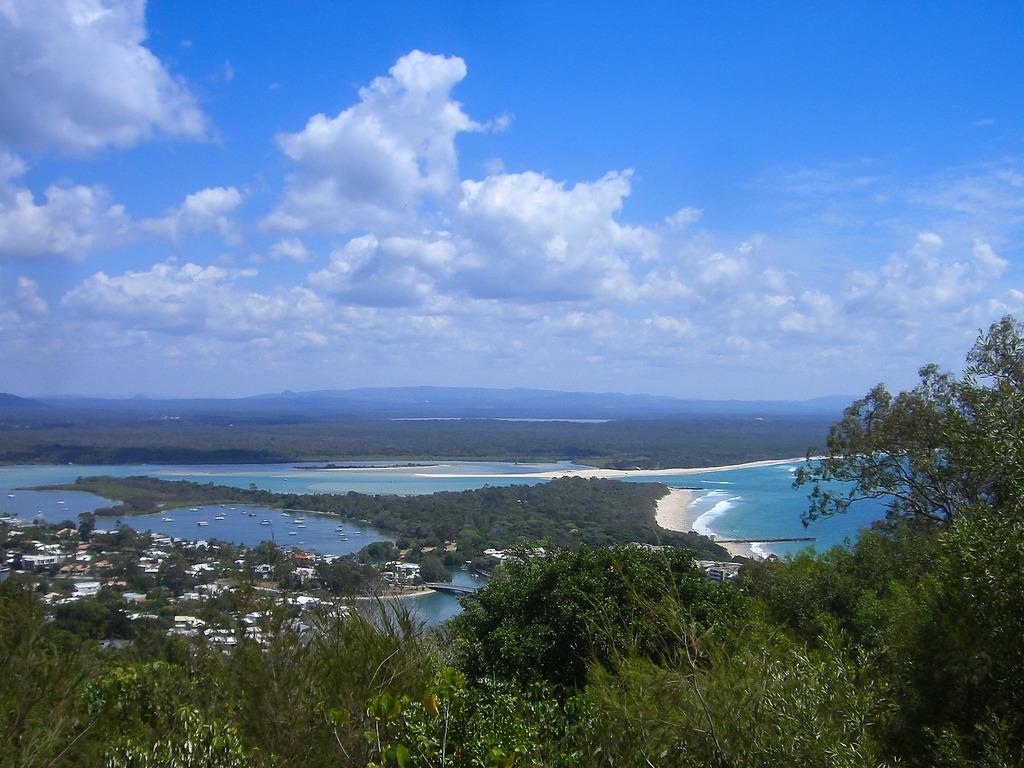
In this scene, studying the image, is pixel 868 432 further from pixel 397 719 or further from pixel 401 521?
pixel 401 521

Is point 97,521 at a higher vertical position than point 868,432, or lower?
lower

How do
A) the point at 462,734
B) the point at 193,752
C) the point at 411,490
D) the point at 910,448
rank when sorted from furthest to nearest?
the point at 411,490, the point at 910,448, the point at 462,734, the point at 193,752

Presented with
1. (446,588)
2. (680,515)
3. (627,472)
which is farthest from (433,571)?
(627,472)

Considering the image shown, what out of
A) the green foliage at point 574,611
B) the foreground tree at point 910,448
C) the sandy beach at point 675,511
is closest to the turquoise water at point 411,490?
the sandy beach at point 675,511

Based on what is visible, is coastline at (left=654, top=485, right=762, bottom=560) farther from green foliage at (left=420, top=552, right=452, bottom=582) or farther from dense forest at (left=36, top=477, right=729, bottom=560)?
green foliage at (left=420, top=552, right=452, bottom=582)

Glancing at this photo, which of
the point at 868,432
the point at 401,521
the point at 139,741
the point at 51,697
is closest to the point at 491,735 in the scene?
the point at 139,741

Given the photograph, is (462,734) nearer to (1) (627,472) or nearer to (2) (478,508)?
(2) (478,508)

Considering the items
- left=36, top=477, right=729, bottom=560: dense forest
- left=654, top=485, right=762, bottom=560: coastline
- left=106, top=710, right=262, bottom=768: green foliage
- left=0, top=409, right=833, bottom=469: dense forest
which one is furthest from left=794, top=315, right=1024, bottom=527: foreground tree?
left=0, top=409, right=833, bottom=469: dense forest

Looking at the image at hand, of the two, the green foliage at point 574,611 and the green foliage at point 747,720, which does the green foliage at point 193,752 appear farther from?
the green foliage at point 574,611
